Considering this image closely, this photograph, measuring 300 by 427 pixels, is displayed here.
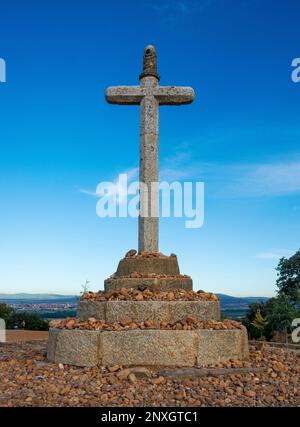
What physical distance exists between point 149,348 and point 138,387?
906 millimetres

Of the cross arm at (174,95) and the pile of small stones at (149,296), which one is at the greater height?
the cross arm at (174,95)

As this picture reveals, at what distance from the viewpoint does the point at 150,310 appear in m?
6.98

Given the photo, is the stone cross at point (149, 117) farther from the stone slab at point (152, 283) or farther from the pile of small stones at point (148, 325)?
the pile of small stones at point (148, 325)

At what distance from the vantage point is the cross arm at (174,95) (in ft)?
28.8

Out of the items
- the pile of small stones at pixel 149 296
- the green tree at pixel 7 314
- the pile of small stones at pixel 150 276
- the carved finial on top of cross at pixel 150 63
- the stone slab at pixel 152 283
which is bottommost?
the green tree at pixel 7 314

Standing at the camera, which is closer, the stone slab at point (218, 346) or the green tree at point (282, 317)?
the stone slab at point (218, 346)

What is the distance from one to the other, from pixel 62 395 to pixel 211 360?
7.61 ft

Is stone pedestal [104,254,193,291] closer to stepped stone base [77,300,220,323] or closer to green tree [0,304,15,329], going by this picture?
stepped stone base [77,300,220,323]

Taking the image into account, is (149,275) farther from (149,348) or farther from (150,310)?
Result: (149,348)

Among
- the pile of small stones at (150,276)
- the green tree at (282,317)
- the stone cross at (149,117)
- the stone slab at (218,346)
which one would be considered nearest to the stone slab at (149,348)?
the stone slab at (218,346)

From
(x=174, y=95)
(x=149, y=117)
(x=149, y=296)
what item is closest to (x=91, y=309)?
(x=149, y=296)

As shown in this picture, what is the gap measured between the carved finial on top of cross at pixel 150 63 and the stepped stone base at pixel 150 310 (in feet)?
14.9
